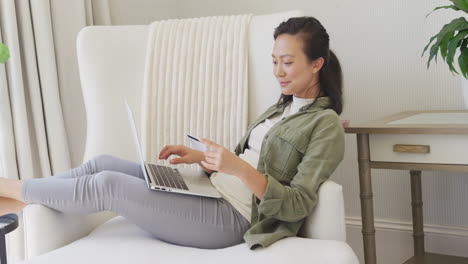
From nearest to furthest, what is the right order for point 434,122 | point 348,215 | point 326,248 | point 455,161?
1. point 326,248
2. point 455,161
3. point 434,122
4. point 348,215

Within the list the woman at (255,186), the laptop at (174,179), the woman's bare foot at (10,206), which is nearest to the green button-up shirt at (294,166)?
the woman at (255,186)

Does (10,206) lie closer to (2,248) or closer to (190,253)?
(2,248)

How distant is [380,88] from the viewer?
204 cm

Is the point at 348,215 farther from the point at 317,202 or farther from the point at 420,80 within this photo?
the point at 317,202

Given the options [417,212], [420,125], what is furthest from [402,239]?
[420,125]

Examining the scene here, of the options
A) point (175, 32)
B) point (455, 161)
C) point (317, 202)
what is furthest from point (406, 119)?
point (175, 32)

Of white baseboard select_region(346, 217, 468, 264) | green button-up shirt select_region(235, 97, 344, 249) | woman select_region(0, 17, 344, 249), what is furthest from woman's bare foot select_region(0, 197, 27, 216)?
white baseboard select_region(346, 217, 468, 264)

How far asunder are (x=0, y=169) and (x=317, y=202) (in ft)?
3.63

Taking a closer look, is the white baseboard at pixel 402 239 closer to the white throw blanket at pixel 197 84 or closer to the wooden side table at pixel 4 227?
the white throw blanket at pixel 197 84

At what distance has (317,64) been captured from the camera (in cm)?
139

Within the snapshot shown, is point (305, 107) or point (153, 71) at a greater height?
point (153, 71)

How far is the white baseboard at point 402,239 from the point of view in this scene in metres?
1.97

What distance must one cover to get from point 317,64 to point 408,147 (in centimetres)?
33

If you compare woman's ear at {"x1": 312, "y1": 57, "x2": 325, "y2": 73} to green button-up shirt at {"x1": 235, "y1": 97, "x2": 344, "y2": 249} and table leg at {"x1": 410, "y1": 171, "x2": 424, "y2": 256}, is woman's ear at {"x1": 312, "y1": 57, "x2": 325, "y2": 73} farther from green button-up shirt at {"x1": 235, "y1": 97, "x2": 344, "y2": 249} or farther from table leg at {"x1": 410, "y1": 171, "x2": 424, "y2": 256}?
table leg at {"x1": 410, "y1": 171, "x2": 424, "y2": 256}
